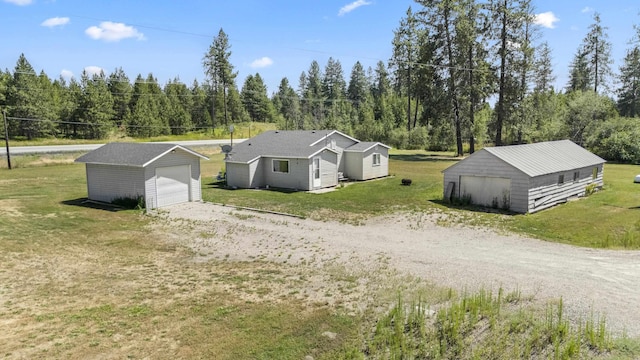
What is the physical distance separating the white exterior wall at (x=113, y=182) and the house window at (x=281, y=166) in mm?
9390

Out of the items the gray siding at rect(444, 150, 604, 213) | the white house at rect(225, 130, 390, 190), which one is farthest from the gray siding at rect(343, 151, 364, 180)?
the gray siding at rect(444, 150, 604, 213)

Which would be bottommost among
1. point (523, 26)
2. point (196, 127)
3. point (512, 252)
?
point (512, 252)

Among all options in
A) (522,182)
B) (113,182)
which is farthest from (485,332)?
(113,182)

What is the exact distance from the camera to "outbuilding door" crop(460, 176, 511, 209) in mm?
20641

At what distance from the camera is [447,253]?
44.7 feet

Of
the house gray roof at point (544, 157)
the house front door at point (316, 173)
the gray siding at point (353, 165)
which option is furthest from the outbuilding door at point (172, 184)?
the house gray roof at point (544, 157)

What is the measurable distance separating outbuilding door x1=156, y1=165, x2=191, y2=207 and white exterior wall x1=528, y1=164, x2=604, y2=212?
17120 mm

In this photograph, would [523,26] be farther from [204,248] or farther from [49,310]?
[49,310]

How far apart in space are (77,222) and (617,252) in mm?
20131

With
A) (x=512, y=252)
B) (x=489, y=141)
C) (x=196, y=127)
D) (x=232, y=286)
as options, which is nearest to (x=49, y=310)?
(x=232, y=286)

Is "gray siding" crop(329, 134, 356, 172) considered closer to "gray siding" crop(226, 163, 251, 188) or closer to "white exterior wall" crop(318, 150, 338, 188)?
"white exterior wall" crop(318, 150, 338, 188)

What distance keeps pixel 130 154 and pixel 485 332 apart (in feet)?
62.9

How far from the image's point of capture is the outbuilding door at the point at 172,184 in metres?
21.3

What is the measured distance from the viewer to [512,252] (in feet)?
45.1
